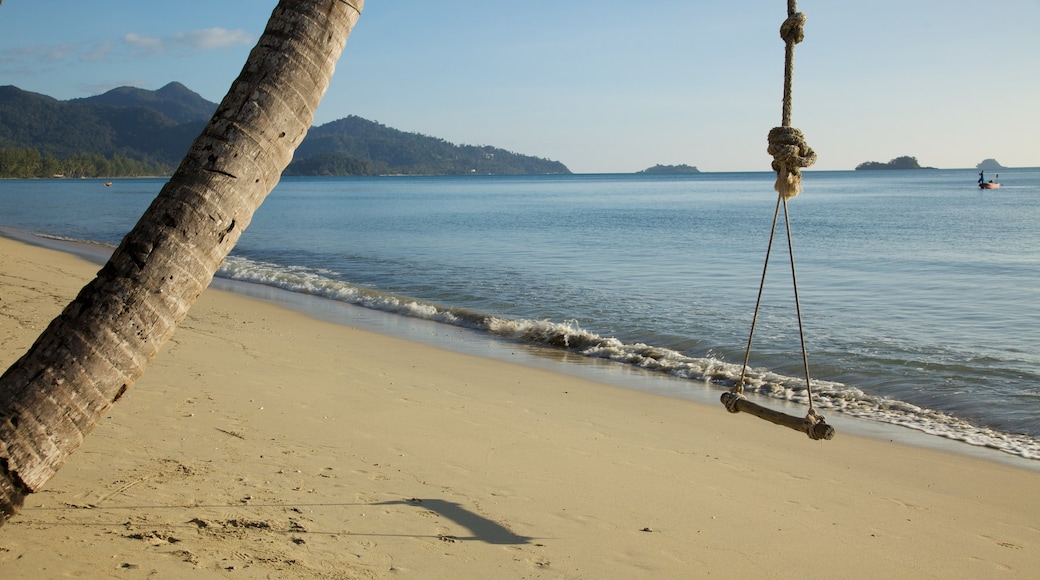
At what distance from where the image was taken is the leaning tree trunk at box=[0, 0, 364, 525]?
2.42 metres

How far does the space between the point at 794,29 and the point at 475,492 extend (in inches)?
124

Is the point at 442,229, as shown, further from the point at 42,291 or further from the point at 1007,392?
the point at 1007,392

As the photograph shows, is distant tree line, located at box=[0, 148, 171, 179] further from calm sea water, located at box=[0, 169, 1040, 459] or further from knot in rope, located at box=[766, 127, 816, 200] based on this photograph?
knot in rope, located at box=[766, 127, 816, 200]

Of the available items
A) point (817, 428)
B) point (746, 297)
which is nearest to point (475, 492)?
point (817, 428)

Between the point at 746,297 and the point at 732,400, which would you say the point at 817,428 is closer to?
the point at 732,400

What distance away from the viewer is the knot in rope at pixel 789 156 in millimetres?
3953

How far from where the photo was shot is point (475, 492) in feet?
15.1

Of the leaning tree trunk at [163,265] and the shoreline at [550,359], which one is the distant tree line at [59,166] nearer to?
the shoreline at [550,359]

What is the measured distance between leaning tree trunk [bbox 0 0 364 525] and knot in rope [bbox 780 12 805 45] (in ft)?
7.70

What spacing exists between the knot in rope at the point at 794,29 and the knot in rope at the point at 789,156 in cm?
45

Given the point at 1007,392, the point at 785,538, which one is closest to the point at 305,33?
the point at 785,538

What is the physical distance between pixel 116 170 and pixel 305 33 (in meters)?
179

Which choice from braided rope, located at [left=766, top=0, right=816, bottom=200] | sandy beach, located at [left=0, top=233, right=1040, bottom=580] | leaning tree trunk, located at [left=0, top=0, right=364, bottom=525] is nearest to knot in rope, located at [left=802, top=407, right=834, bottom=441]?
sandy beach, located at [left=0, top=233, right=1040, bottom=580]

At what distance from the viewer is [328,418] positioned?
598 cm
